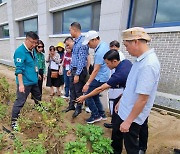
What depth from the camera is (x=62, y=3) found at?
7.40 meters

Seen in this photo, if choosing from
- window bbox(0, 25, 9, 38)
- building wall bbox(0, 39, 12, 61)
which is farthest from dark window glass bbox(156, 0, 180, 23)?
window bbox(0, 25, 9, 38)

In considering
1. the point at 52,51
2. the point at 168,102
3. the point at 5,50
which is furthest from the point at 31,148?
the point at 5,50

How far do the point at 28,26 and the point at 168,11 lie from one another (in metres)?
9.02

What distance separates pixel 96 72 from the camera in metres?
2.72

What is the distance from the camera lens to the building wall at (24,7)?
30.6 ft

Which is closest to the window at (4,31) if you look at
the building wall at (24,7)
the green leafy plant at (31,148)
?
the building wall at (24,7)

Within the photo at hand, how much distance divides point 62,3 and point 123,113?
700 cm

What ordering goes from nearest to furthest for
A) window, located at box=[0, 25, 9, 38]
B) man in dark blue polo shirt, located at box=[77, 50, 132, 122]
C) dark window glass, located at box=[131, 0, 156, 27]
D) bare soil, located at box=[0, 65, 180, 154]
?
man in dark blue polo shirt, located at box=[77, 50, 132, 122] < bare soil, located at box=[0, 65, 180, 154] < dark window glass, located at box=[131, 0, 156, 27] < window, located at box=[0, 25, 9, 38]

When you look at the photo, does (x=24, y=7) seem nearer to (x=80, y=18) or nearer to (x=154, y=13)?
(x=80, y=18)

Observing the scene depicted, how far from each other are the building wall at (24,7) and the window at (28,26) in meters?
0.44

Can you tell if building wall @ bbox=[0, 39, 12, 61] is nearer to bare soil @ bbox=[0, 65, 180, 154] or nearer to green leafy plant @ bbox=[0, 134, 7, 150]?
bare soil @ bbox=[0, 65, 180, 154]

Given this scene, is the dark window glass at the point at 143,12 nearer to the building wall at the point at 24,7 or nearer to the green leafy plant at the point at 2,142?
the green leafy plant at the point at 2,142

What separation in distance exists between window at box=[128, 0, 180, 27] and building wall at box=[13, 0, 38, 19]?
6371 mm

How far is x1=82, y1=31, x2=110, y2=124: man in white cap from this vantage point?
103 inches
